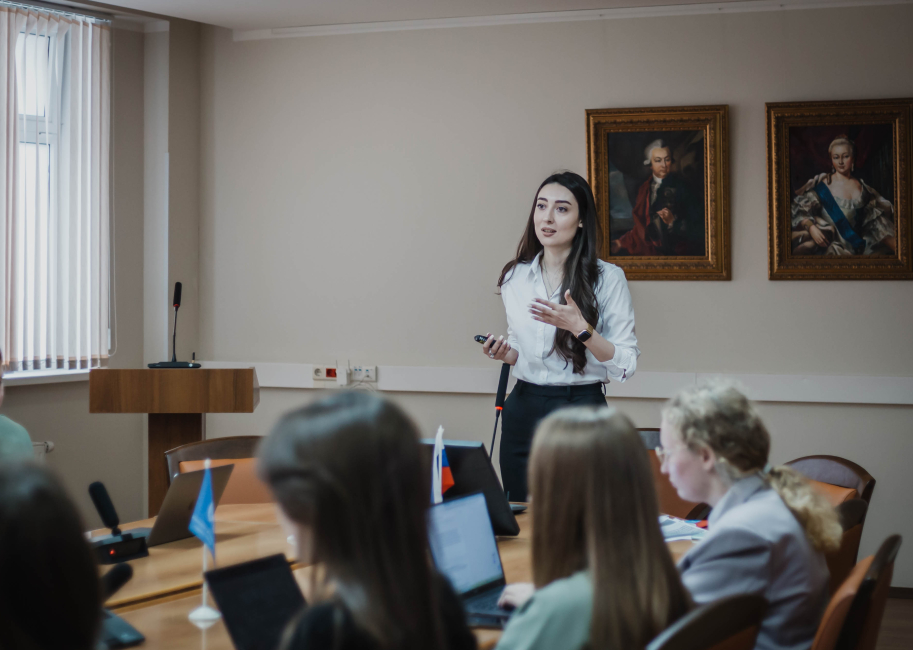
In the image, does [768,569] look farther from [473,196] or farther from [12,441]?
[473,196]

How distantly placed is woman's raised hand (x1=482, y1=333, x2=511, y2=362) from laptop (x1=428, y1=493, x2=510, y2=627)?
1132 millimetres

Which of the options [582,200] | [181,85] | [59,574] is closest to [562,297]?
[582,200]

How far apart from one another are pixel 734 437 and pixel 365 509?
1.01 meters

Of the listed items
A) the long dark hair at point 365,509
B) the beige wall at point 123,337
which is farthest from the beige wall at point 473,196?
the long dark hair at point 365,509

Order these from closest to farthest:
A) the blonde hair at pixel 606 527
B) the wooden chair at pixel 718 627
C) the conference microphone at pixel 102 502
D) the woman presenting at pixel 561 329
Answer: the wooden chair at pixel 718 627
the blonde hair at pixel 606 527
the conference microphone at pixel 102 502
the woman presenting at pixel 561 329

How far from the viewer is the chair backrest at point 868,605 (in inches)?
58.7

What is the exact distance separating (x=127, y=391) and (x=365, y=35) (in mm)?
2356

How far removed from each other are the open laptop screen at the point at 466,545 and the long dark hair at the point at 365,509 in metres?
0.67

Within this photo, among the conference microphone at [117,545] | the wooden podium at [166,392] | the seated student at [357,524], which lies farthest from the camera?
the wooden podium at [166,392]

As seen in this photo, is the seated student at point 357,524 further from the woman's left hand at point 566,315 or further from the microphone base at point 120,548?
the woman's left hand at point 566,315

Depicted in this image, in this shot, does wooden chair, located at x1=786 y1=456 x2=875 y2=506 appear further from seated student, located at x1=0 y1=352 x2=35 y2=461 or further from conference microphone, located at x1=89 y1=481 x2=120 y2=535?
seated student, located at x1=0 y1=352 x2=35 y2=461

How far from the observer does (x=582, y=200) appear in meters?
3.04

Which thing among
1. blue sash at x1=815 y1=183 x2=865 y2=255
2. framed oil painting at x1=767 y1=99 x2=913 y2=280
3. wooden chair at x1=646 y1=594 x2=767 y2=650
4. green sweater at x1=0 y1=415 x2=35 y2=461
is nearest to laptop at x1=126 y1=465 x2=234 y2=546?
green sweater at x1=0 y1=415 x2=35 y2=461

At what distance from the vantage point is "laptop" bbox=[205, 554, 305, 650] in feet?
4.33
